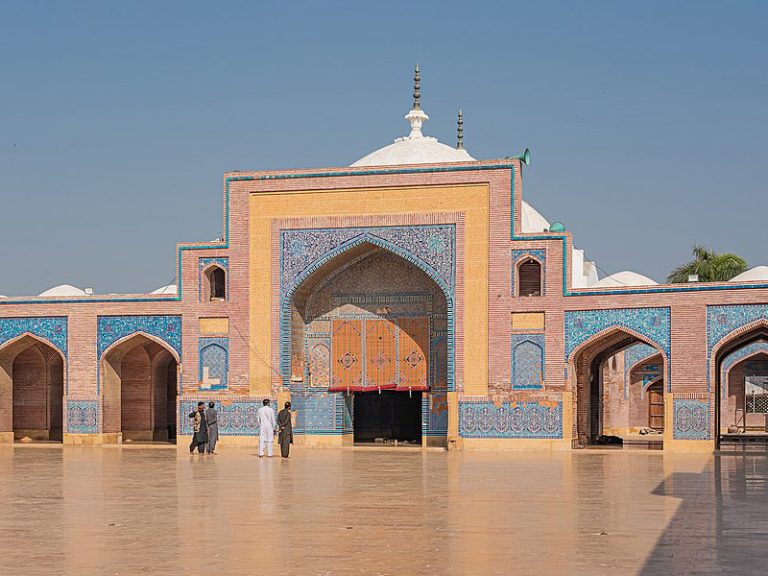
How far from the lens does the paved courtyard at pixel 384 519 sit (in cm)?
773

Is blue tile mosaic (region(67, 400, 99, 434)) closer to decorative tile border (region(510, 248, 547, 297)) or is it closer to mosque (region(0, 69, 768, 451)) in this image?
mosque (region(0, 69, 768, 451))

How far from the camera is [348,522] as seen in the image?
9.95 metres

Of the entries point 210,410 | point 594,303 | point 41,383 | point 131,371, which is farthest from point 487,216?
point 41,383

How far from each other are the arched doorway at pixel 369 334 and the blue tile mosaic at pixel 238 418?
970mm

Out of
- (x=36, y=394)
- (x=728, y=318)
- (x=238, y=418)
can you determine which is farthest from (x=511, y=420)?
(x=36, y=394)

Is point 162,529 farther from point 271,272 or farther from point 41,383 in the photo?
point 41,383

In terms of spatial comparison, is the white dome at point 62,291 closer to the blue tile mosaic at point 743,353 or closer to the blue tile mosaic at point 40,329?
the blue tile mosaic at point 40,329

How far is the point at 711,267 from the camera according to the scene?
3519 centimetres

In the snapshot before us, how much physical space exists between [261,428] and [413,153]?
32.2 ft

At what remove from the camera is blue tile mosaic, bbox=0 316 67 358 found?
80.8 ft

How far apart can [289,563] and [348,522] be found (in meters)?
2.29

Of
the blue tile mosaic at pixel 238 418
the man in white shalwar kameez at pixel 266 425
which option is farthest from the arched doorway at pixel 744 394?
the man in white shalwar kameez at pixel 266 425

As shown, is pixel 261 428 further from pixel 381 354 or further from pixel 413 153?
pixel 413 153

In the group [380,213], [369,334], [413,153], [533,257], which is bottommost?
[369,334]
